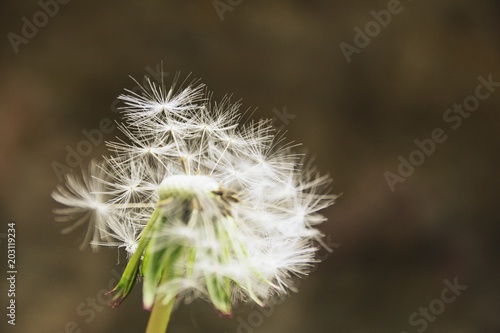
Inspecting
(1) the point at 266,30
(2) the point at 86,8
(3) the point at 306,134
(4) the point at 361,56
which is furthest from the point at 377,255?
(2) the point at 86,8

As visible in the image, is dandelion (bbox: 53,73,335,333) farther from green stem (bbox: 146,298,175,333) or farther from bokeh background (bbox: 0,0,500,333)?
bokeh background (bbox: 0,0,500,333)

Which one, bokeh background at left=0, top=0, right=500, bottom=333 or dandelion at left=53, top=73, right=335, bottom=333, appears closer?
dandelion at left=53, top=73, right=335, bottom=333

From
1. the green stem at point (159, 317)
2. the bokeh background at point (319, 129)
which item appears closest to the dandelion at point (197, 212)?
the green stem at point (159, 317)

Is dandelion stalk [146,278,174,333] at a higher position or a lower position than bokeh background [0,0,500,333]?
lower

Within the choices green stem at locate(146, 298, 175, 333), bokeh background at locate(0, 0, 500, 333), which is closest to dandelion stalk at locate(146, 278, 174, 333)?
green stem at locate(146, 298, 175, 333)

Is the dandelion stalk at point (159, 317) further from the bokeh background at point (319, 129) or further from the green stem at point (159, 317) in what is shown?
the bokeh background at point (319, 129)

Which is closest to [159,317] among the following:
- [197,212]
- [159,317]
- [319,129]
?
[159,317]
